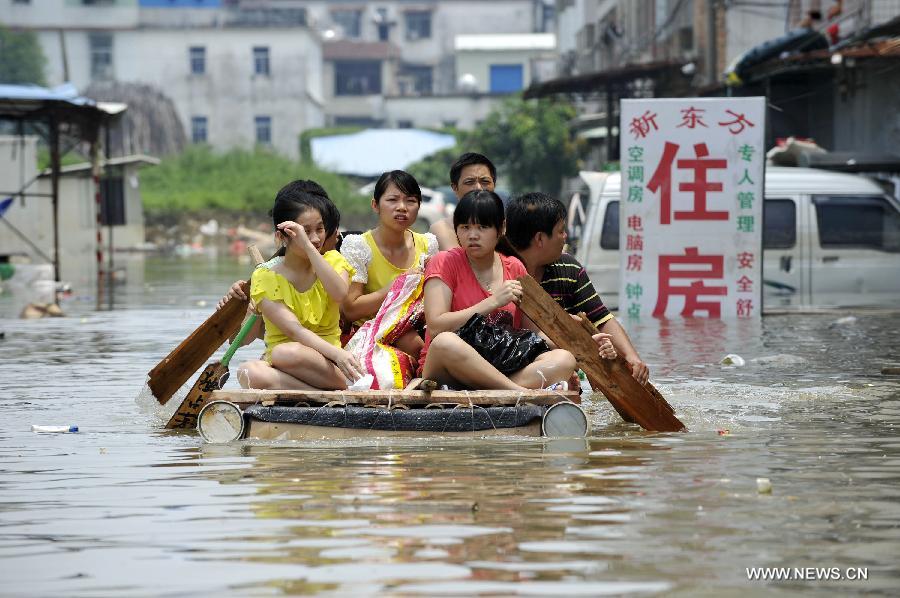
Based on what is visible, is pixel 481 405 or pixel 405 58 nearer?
pixel 481 405

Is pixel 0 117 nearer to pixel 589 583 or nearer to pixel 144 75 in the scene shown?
pixel 589 583

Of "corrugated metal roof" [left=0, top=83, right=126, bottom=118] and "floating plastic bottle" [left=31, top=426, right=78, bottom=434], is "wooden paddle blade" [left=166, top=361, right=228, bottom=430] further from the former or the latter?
"corrugated metal roof" [left=0, top=83, right=126, bottom=118]

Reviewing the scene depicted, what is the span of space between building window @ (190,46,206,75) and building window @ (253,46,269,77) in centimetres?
219

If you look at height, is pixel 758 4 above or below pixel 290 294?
above

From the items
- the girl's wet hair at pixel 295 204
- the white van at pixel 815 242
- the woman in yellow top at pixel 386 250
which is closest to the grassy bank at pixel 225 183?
the white van at pixel 815 242

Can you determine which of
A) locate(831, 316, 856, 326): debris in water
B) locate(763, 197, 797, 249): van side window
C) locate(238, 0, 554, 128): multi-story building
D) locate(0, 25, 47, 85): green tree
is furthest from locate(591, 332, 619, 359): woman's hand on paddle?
locate(238, 0, 554, 128): multi-story building

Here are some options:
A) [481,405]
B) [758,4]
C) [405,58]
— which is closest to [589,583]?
[481,405]

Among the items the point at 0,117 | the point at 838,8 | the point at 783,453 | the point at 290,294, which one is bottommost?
the point at 783,453

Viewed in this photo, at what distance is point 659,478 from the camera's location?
6812 mm

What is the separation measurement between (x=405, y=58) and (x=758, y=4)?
5463 cm

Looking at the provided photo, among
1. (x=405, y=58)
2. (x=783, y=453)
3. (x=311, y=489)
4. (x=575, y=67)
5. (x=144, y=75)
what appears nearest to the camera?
(x=311, y=489)

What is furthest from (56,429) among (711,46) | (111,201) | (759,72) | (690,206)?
(711,46)

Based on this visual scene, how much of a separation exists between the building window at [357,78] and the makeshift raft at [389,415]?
69431 mm

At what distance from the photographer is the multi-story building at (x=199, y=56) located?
64.4 metres
